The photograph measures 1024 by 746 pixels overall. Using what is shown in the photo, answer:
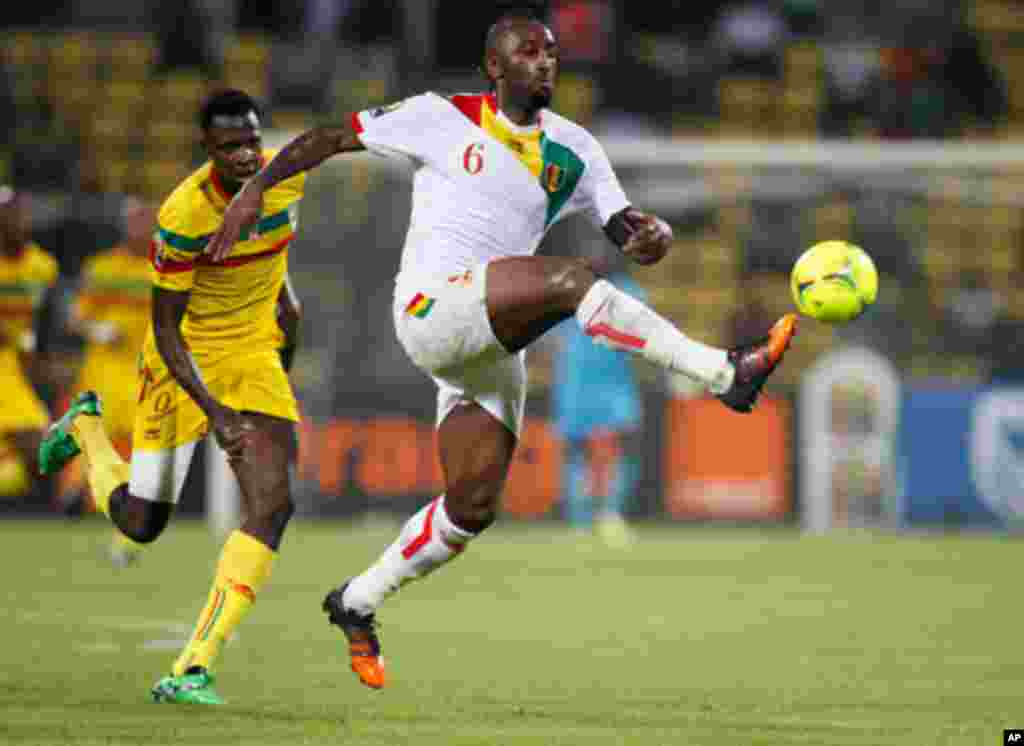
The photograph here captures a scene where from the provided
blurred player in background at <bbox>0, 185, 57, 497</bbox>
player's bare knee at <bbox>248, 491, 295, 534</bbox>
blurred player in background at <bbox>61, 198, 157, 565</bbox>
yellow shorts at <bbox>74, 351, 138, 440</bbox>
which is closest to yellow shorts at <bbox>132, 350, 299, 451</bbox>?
player's bare knee at <bbox>248, 491, 295, 534</bbox>

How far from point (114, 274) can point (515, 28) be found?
27.2 feet

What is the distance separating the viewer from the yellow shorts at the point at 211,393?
8.22 metres

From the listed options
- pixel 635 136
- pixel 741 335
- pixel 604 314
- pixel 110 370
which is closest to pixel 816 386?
pixel 741 335

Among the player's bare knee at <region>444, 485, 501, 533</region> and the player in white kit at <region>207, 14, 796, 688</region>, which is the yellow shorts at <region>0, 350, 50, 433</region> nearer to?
the player in white kit at <region>207, 14, 796, 688</region>

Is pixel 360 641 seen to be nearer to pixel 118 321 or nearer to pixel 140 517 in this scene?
pixel 140 517

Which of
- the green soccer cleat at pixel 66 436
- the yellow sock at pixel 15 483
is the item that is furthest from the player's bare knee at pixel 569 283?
the yellow sock at pixel 15 483

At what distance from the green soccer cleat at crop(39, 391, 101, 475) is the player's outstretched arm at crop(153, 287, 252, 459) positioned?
4.95ft

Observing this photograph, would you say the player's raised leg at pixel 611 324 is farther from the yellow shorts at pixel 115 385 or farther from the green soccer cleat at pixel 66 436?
the yellow shorts at pixel 115 385

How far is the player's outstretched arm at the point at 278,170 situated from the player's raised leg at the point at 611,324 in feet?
2.45

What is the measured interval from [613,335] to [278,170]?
4.45 ft

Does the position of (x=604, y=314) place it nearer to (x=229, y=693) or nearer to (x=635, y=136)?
(x=229, y=693)

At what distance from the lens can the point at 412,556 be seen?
776cm

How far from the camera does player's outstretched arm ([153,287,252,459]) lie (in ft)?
24.6

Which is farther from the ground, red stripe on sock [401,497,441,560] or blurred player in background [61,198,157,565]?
blurred player in background [61,198,157,565]
